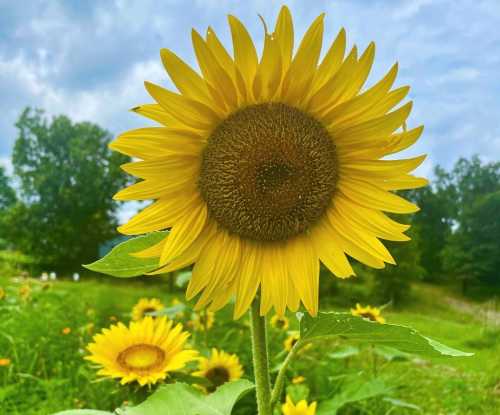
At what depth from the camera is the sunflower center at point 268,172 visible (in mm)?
1503

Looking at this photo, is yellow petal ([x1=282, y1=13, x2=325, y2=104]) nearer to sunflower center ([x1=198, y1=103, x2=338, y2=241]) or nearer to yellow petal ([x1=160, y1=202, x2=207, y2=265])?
sunflower center ([x1=198, y1=103, x2=338, y2=241])

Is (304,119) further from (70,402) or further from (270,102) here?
(70,402)

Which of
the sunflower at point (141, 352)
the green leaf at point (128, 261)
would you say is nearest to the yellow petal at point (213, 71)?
the green leaf at point (128, 261)

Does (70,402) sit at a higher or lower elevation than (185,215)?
lower

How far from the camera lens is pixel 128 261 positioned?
5.00ft

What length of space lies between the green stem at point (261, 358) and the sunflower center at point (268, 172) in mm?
222

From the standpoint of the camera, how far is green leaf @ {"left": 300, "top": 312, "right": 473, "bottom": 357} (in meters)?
1.40

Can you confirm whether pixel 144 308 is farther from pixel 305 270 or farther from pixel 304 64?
pixel 304 64

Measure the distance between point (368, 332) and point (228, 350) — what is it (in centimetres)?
329

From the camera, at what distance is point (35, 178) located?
34375mm

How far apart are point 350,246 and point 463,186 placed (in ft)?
74.8

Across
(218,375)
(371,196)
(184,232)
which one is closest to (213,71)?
(184,232)

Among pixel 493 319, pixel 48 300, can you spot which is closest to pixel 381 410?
pixel 48 300

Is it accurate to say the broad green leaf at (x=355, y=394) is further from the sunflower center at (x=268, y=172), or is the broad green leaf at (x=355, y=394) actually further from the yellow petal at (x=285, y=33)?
the yellow petal at (x=285, y=33)
